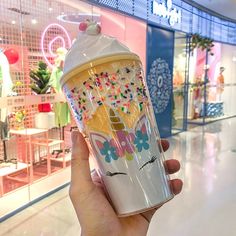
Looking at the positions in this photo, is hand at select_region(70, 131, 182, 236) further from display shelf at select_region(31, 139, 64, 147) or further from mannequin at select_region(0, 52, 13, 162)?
display shelf at select_region(31, 139, 64, 147)

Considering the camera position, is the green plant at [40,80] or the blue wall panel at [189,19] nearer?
the green plant at [40,80]

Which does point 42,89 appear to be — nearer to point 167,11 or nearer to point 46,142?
point 46,142

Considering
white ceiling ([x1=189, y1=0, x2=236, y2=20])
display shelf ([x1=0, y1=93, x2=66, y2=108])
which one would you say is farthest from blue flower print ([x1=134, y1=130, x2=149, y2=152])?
white ceiling ([x1=189, y1=0, x2=236, y2=20])

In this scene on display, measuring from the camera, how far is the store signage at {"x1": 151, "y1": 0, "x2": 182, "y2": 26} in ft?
18.7

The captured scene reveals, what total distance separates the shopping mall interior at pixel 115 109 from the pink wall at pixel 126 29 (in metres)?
0.02

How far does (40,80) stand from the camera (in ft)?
11.5

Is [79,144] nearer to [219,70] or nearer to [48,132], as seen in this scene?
[48,132]

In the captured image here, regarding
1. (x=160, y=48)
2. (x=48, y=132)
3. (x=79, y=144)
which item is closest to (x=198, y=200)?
(x=48, y=132)

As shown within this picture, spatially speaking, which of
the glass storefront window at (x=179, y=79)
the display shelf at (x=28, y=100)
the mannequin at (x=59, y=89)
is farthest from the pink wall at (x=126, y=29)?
the glass storefront window at (x=179, y=79)

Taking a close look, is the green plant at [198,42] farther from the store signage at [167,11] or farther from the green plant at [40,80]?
the green plant at [40,80]

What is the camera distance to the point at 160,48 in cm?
606

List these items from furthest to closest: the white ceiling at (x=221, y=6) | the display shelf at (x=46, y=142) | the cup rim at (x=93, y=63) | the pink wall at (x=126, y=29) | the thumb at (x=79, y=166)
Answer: the white ceiling at (x=221, y=6)
the pink wall at (x=126, y=29)
the display shelf at (x=46, y=142)
the thumb at (x=79, y=166)
the cup rim at (x=93, y=63)

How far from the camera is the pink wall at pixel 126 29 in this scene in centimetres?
478

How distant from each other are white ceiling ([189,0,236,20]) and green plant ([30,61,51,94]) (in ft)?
17.4
